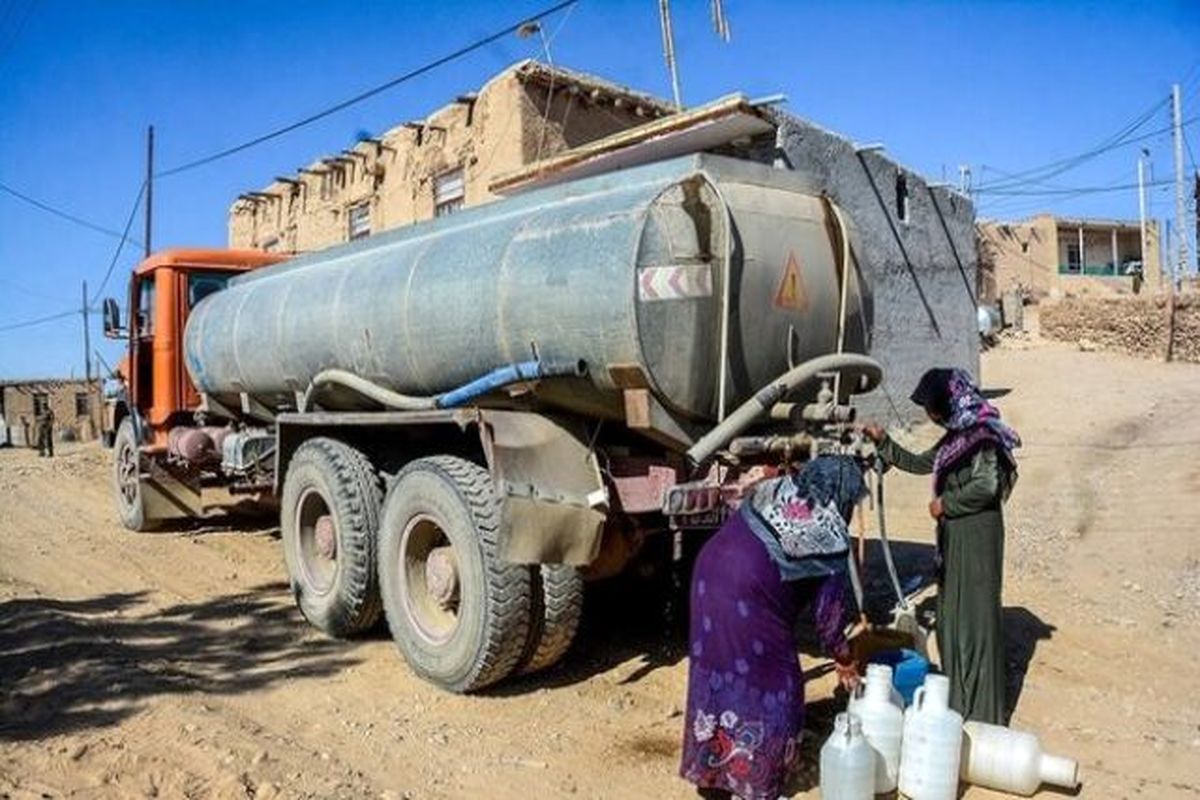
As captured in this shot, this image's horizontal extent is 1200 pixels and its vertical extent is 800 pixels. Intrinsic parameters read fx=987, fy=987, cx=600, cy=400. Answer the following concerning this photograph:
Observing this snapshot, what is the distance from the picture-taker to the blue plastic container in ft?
12.8

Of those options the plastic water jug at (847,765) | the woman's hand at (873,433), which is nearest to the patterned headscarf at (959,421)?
the woman's hand at (873,433)

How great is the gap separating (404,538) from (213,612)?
235 centimetres

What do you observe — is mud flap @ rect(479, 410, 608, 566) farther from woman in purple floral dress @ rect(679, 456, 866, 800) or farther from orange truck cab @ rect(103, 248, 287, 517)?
orange truck cab @ rect(103, 248, 287, 517)

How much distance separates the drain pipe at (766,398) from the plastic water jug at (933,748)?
122 centimetres

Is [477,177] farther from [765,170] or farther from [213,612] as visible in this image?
[765,170]

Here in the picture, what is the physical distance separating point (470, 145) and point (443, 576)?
33.0 ft

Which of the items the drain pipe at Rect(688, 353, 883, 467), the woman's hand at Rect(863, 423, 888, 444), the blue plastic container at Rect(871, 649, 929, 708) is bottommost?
the blue plastic container at Rect(871, 649, 929, 708)

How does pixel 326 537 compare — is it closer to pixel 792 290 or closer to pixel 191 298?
pixel 792 290

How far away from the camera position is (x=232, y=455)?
8344 millimetres

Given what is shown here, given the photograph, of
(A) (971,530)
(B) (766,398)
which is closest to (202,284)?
(B) (766,398)

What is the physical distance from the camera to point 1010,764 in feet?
12.0

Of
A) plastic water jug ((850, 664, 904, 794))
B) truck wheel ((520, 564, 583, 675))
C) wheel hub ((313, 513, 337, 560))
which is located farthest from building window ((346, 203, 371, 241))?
plastic water jug ((850, 664, 904, 794))

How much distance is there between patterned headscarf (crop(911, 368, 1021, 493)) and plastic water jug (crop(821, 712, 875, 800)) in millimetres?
1334

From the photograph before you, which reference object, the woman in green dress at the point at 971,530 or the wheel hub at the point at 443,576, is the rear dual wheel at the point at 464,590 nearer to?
the wheel hub at the point at 443,576
